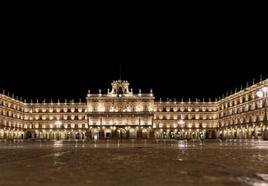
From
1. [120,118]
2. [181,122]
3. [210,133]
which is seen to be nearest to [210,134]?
[210,133]

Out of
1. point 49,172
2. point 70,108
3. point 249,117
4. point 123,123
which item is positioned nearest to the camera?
point 49,172

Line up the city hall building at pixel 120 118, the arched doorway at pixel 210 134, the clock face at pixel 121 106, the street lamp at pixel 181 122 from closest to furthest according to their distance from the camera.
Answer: the city hall building at pixel 120 118
the street lamp at pixel 181 122
the clock face at pixel 121 106
the arched doorway at pixel 210 134

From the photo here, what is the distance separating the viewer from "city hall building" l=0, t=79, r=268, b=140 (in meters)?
132

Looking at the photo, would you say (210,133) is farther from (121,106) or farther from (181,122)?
(121,106)

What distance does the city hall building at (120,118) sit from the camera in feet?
433

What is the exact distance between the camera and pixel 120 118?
5408 inches

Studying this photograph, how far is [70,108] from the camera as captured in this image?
146 m

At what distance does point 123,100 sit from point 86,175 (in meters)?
125

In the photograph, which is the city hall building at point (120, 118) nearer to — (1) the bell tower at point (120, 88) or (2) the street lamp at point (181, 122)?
(1) the bell tower at point (120, 88)

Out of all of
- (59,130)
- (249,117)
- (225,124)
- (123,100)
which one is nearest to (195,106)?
(225,124)

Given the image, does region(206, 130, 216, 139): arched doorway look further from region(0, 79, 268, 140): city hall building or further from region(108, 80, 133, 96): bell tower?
region(108, 80, 133, 96): bell tower

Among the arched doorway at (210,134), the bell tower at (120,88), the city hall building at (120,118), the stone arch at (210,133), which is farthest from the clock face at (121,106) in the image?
the arched doorway at (210,134)

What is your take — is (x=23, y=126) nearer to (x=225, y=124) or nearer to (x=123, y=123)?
(x=123, y=123)

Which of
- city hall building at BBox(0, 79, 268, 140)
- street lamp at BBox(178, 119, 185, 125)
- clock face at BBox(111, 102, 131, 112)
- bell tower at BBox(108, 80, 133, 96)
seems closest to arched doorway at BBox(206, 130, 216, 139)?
city hall building at BBox(0, 79, 268, 140)
